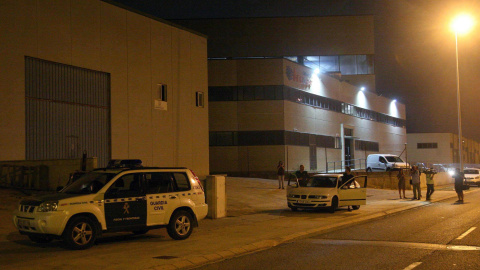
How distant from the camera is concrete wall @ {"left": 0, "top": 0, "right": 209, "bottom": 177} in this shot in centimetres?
1912

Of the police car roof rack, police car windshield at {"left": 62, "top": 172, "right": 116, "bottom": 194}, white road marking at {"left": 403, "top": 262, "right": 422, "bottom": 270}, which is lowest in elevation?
white road marking at {"left": 403, "top": 262, "right": 422, "bottom": 270}

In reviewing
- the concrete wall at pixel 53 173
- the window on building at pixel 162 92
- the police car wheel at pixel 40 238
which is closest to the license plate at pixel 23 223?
the police car wheel at pixel 40 238

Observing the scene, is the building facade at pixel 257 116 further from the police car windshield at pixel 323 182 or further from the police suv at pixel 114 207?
the police suv at pixel 114 207

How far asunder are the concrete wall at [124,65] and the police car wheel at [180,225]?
9935 millimetres

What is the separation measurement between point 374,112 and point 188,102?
35.5 meters

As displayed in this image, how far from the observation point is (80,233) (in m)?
10.5

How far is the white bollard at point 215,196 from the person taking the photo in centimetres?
1661

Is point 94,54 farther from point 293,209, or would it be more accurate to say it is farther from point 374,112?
point 374,112

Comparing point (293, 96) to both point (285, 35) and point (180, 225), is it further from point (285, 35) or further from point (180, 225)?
point (180, 225)

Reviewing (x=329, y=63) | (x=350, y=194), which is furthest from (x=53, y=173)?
(x=329, y=63)

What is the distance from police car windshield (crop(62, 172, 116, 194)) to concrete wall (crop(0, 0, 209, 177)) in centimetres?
858

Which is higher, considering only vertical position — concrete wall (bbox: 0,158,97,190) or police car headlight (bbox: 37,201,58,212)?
concrete wall (bbox: 0,158,97,190)

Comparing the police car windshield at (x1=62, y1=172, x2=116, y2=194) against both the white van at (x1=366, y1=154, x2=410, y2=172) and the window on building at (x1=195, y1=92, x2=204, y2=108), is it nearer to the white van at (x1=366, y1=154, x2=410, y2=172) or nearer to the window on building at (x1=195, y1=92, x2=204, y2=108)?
the window on building at (x1=195, y1=92, x2=204, y2=108)

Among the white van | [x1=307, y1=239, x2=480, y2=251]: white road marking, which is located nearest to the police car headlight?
[x1=307, y1=239, x2=480, y2=251]: white road marking
